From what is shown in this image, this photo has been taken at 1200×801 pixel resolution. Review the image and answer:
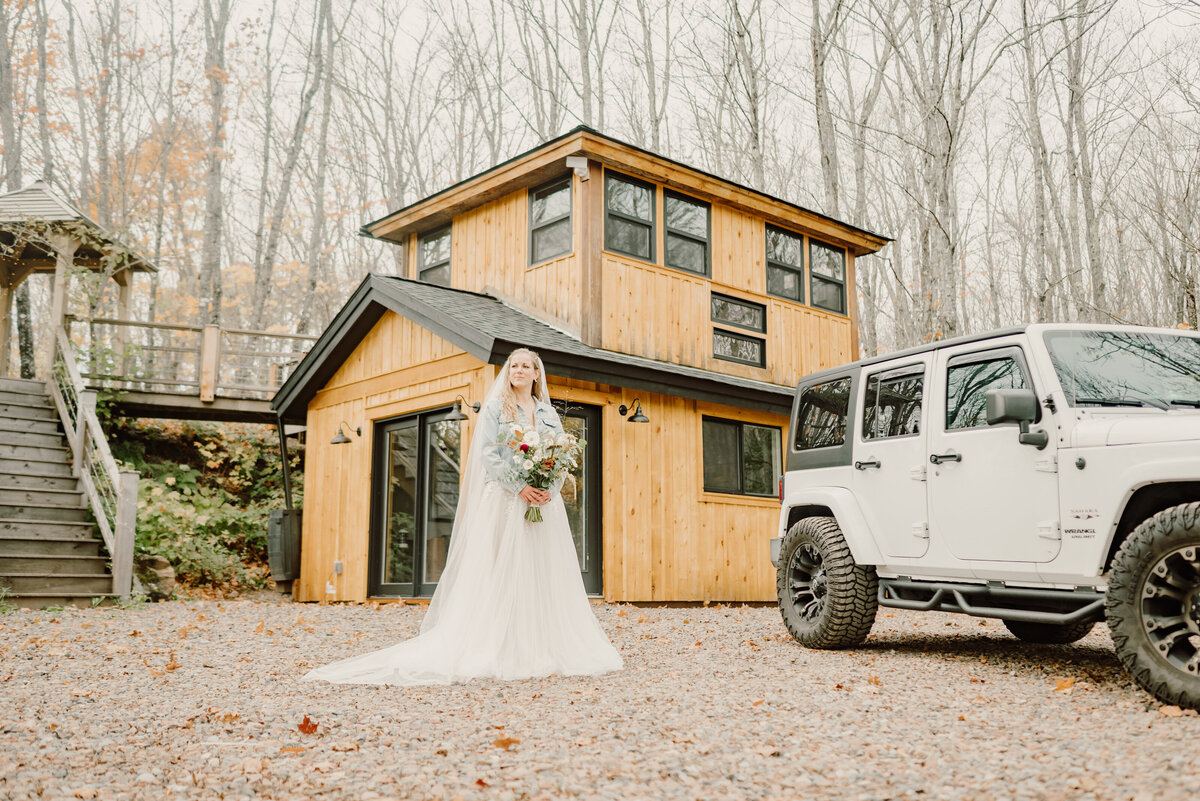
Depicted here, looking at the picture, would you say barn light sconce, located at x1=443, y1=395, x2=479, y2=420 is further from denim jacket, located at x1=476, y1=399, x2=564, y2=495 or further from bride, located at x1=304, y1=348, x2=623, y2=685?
denim jacket, located at x1=476, y1=399, x2=564, y2=495

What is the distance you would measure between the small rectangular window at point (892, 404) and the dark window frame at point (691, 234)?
21.2ft

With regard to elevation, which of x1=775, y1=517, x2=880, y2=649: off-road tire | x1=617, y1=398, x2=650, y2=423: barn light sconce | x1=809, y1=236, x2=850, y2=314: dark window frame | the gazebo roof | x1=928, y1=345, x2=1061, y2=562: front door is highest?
the gazebo roof

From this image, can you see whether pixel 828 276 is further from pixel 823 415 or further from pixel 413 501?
pixel 823 415

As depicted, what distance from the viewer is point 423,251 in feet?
50.6

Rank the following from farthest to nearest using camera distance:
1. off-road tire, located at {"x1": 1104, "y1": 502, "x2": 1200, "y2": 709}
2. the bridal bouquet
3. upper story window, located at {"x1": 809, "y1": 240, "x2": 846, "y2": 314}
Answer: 1. upper story window, located at {"x1": 809, "y1": 240, "x2": 846, "y2": 314}
2. the bridal bouquet
3. off-road tire, located at {"x1": 1104, "y1": 502, "x2": 1200, "y2": 709}

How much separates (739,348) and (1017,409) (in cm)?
882

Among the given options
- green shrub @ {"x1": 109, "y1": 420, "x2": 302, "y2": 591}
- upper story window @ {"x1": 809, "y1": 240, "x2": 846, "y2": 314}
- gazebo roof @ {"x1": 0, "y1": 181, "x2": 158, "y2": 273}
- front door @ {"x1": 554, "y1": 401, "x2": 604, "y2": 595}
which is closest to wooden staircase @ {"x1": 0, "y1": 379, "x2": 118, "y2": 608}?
green shrub @ {"x1": 109, "y1": 420, "x2": 302, "y2": 591}

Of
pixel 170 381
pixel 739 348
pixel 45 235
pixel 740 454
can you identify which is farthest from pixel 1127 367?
pixel 45 235

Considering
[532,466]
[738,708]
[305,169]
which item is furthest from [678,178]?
[305,169]

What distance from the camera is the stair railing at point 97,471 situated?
1128 centimetres

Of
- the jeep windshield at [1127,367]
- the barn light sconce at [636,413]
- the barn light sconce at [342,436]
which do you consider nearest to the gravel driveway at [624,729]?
the jeep windshield at [1127,367]

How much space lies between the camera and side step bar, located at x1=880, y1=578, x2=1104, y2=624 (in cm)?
517

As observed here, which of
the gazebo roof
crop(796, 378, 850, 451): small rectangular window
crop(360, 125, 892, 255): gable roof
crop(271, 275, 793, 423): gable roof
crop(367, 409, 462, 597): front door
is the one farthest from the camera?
the gazebo roof

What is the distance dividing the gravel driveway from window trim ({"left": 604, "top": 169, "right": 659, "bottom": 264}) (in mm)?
6729
